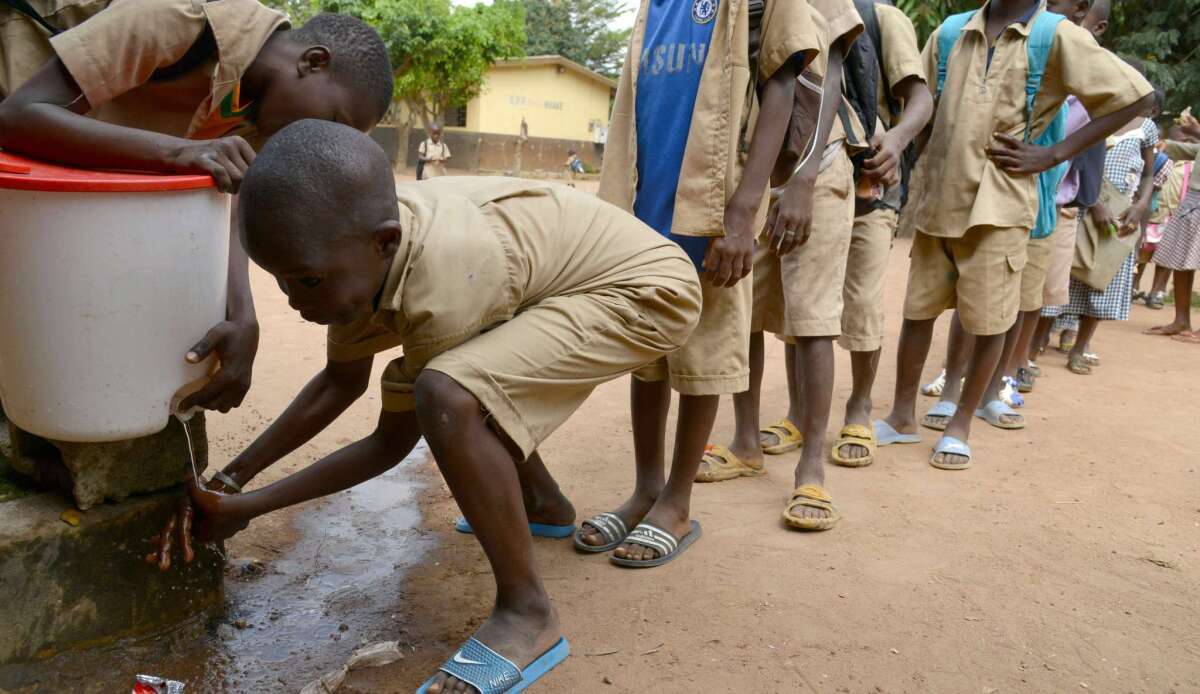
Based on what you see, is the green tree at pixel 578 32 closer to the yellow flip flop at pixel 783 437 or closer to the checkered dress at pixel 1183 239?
the checkered dress at pixel 1183 239

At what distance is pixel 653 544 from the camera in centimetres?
255

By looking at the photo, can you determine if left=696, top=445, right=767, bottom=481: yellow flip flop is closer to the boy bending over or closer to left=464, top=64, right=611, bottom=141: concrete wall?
the boy bending over

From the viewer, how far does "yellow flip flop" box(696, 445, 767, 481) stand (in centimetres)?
323

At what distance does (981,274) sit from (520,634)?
7.76 ft

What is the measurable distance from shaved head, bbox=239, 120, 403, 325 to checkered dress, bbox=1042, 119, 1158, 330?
468 cm

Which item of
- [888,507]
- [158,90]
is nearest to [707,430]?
[888,507]

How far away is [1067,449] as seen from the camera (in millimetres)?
3834

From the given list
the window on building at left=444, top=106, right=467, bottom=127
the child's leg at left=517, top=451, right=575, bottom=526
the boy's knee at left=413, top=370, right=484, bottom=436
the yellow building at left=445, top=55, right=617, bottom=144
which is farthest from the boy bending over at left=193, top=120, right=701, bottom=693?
the window on building at left=444, top=106, right=467, bottom=127

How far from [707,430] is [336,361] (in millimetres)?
986

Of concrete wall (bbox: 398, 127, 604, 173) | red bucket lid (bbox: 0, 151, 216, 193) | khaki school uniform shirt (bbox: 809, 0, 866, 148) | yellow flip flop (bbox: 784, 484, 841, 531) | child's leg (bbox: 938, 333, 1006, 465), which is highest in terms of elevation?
khaki school uniform shirt (bbox: 809, 0, 866, 148)

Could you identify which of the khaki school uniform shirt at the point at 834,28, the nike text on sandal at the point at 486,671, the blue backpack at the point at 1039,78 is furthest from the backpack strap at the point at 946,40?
the nike text on sandal at the point at 486,671

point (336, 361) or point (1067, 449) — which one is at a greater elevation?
point (336, 361)

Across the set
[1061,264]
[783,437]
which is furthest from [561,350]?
[1061,264]

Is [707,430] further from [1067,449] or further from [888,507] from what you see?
[1067,449]
